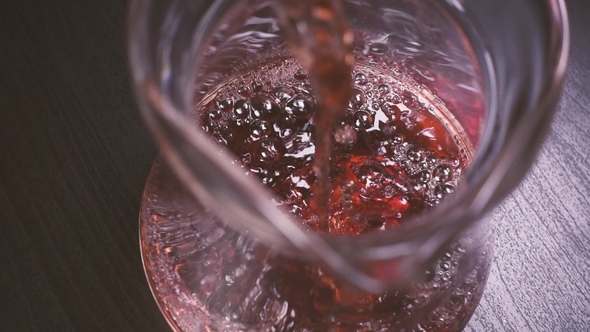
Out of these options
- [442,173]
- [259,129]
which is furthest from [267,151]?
[442,173]

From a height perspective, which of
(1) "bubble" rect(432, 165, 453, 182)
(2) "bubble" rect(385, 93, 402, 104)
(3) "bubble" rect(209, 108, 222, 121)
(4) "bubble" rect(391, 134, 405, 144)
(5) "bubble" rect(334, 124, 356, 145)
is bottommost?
(1) "bubble" rect(432, 165, 453, 182)

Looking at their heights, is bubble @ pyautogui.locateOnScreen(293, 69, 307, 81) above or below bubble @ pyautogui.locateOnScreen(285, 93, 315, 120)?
above

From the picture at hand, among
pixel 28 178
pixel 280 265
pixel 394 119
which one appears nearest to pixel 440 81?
pixel 394 119

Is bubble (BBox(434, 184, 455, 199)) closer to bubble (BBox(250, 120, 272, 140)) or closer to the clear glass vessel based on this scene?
the clear glass vessel

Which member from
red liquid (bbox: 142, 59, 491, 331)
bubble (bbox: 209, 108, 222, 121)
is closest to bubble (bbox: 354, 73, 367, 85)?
red liquid (bbox: 142, 59, 491, 331)

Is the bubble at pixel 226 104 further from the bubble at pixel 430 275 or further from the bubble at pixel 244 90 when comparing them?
the bubble at pixel 430 275

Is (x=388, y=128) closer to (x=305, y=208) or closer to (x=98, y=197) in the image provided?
(x=305, y=208)
